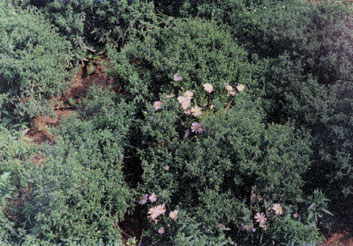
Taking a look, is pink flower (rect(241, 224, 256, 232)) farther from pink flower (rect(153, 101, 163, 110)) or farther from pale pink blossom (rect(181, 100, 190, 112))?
pink flower (rect(153, 101, 163, 110))

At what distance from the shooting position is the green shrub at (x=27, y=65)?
4.23 meters

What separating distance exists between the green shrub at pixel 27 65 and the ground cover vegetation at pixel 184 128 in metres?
0.02

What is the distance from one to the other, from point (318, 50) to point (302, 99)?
0.56 m

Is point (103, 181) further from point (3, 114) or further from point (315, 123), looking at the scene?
point (315, 123)

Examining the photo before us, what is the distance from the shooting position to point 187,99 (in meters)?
3.85

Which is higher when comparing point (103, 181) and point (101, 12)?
point (101, 12)

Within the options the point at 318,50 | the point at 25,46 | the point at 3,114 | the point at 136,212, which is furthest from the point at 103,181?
the point at 318,50

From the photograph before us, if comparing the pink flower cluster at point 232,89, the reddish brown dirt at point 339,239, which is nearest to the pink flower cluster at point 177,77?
the pink flower cluster at point 232,89

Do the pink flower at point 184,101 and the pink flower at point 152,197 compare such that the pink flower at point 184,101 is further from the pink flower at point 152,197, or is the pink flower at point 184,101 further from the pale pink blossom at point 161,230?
the pale pink blossom at point 161,230

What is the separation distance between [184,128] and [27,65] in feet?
5.62

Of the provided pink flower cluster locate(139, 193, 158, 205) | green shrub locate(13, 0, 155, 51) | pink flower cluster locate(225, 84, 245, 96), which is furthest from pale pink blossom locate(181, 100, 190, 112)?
green shrub locate(13, 0, 155, 51)

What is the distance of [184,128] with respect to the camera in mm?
3873

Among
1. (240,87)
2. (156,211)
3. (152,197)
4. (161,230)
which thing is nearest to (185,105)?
(240,87)

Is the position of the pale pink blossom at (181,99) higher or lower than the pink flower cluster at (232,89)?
lower
